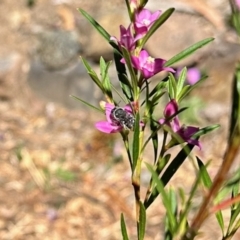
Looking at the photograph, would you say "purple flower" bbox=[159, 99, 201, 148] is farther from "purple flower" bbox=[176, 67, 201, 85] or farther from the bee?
"purple flower" bbox=[176, 67, 201, 85]

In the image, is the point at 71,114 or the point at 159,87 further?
the point at 71,114

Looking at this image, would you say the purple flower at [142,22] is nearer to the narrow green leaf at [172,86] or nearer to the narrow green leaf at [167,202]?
the narrow green leaf at [172,86]

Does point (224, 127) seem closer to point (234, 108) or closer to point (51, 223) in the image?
point (51, 223)

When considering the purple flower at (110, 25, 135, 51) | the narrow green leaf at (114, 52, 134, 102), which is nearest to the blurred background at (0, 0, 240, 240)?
the narrow green leaf at (114, 52, 134, 102)

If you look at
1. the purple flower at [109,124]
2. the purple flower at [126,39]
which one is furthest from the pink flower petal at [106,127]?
the purple flower at [126,39]

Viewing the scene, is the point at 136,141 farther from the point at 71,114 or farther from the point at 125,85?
the point at 71,114

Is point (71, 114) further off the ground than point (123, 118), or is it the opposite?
point (123, 118)

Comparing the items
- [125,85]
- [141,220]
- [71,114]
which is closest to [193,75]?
[71,114]
